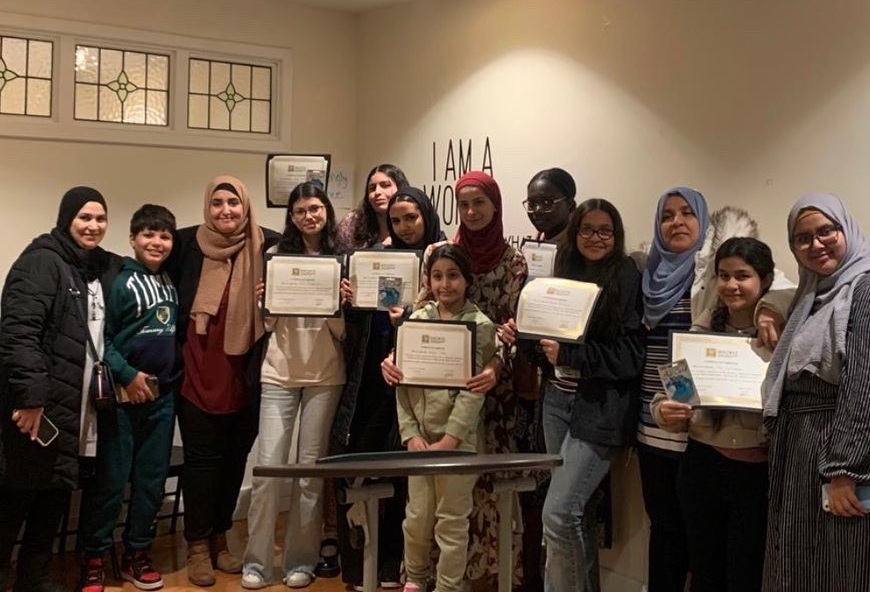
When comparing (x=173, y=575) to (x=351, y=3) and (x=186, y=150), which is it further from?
(x=351, y=3)

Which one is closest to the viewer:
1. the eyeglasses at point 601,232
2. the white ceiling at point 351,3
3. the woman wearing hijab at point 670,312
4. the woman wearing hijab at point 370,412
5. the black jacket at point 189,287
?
the woman wearing hijab at point 670,312

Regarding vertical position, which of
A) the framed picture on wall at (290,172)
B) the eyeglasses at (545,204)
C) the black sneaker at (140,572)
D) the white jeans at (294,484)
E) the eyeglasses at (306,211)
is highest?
the framed picture on wall at (290,172)

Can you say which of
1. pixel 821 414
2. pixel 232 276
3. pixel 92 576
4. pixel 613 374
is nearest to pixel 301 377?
pixel 232 276

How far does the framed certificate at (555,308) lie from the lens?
2553 mm

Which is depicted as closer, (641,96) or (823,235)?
(823,235)

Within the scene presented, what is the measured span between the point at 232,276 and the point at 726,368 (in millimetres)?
1852

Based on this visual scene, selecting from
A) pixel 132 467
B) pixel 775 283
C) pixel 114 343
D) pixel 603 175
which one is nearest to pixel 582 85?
pixel 603 175

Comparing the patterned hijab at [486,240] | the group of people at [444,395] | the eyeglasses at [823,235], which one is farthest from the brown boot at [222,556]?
the eyeglasses at [823,235]

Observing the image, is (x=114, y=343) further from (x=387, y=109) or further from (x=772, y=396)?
(x=772, y=396)

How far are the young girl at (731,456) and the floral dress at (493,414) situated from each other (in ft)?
2.27

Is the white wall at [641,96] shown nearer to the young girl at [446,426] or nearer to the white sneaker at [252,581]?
the young girl at [446,426]

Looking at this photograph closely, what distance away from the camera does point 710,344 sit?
7.54 feet

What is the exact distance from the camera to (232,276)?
3262 millimetres

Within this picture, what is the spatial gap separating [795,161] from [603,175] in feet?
2.64
